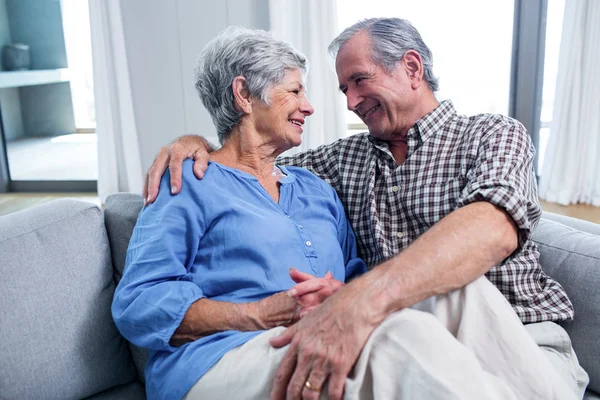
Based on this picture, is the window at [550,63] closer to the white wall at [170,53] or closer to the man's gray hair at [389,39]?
the white wall at [170,53]

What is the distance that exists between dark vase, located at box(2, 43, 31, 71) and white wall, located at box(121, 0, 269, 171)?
1.22 m

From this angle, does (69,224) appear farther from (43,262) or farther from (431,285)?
(431,285)

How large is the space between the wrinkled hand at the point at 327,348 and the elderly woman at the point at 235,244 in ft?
0.19

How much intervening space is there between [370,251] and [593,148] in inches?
92.4

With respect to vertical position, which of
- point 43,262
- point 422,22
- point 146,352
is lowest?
point 146,352

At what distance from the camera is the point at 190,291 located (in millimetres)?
1216

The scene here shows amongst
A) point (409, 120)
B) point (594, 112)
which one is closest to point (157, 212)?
point (409, 120)

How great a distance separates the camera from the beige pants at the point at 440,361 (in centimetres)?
92

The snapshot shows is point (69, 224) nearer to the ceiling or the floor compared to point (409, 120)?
nearer to the floor

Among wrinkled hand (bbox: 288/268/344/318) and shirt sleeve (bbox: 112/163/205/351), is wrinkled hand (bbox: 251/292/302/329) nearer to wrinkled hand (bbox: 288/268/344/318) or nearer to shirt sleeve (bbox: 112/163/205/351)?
wrinkled hand (bbox: 288/268/344/318)

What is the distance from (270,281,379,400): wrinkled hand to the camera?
3.22ft

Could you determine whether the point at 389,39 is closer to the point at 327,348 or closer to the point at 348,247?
the point at 348,247

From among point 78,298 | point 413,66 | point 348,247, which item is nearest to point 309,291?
point 348,247

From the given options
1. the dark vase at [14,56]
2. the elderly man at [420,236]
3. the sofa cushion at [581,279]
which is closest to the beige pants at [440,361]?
the elderly man at [420,236]
